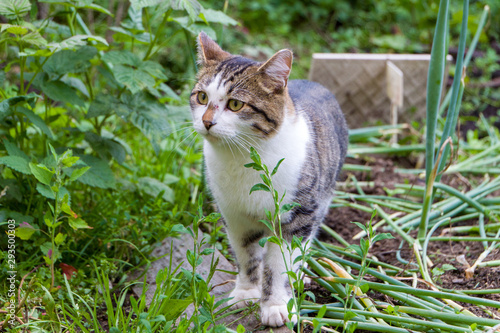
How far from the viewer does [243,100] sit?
179cm

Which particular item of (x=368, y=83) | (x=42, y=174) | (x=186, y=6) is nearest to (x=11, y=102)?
(x=42, y=174)

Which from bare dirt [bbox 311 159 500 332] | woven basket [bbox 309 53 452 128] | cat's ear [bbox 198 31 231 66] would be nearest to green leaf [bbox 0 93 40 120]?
cat's ear [bbox 198 31 231 66]

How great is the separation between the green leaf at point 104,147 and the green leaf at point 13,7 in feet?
1.94

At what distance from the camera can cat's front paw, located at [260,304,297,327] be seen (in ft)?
5.91

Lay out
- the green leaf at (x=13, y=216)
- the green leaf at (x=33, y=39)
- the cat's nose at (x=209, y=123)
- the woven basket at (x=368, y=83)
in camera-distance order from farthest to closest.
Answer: the woven basket at (x=368, y=83) → the green leaf at (x=13, y=216) → the green leaf at (x=33, y=39) → the cat's nose at (x=209, y=123)

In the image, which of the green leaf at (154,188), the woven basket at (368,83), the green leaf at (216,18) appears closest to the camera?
the green leaf at (216,18)

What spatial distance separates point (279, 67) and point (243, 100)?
7.1 inches

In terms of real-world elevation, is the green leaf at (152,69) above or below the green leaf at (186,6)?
below

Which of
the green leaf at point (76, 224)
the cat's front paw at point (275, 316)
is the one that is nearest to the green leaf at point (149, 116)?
the green leaf at point (76, 224)

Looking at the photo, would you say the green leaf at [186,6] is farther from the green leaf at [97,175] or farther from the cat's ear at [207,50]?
the green leaf at [97,175]

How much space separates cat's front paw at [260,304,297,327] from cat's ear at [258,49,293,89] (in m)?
0.81

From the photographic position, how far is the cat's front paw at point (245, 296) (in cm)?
196

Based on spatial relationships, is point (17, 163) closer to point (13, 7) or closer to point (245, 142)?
point (13, 7)

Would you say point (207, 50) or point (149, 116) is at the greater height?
point (207, 50)
